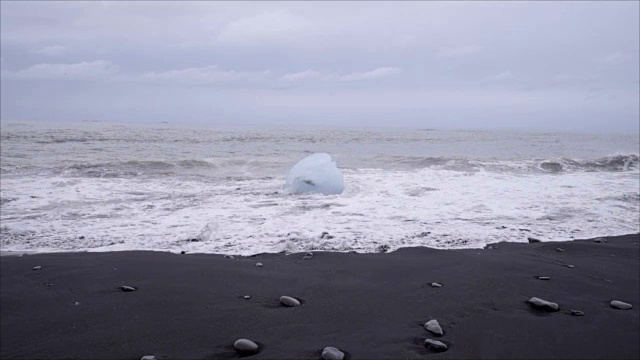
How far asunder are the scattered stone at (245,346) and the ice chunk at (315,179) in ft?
21.4

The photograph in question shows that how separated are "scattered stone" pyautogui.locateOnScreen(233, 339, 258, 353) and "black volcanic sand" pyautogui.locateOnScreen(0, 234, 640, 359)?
58 mm

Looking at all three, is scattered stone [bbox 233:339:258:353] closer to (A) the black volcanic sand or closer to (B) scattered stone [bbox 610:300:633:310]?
(A) the black volcanic sand

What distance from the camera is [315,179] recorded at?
932cm

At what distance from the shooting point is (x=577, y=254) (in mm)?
5234

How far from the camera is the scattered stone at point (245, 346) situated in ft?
9.20

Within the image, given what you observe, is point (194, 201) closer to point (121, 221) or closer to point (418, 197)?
point (121, 221)

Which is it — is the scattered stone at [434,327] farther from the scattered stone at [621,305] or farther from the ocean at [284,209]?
the ocean at [284,209]

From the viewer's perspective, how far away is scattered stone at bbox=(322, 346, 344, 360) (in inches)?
106

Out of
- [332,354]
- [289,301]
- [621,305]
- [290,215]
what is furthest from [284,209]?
[621,305]

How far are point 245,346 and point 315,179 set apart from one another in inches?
260

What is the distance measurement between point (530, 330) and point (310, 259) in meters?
2.42

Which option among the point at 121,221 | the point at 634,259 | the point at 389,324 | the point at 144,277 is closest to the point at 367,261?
the point at 389,324

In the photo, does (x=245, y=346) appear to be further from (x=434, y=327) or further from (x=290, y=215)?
(x=290, y=215)

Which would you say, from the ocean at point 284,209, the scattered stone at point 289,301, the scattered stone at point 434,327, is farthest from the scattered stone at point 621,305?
the scattered stone at point 289,301
